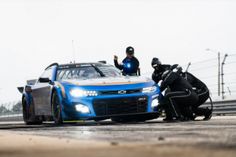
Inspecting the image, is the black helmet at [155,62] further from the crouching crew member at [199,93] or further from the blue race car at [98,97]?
the crouching crew member at [199,93]

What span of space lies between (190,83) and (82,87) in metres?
2.44

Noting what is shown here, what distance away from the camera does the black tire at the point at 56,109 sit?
486 inches

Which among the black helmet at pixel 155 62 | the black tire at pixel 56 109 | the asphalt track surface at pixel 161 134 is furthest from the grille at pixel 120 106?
the asphalt track surface at pixel 161 134

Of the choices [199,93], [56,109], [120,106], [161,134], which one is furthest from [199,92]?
[161,134]

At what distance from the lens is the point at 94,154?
3.79 m

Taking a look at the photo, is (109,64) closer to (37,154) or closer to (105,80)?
(105,80)

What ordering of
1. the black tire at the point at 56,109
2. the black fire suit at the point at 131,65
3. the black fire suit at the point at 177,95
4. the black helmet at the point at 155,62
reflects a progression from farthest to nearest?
the black fire suit at the point at 131,65, the black helmet at the point at 155,62, the black fire suit at the point at 177,95, the black tire at the point at 56,109

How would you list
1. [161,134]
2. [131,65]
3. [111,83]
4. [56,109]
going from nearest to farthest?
1. [161,134]
2. [111,83]
3. [56,109]
4. [131,65]

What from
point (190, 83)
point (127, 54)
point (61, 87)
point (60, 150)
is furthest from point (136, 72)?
point (60, 150)

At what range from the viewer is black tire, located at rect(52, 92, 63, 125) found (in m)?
12.3

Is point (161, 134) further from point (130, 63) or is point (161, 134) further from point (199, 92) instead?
point (130, 63)

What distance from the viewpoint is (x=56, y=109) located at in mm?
12617

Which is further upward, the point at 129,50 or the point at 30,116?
the point at 129,50

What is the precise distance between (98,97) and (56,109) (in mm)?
1075
